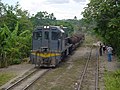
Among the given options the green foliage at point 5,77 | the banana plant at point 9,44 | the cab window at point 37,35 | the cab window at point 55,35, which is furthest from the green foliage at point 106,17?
the green foliage at point 5,77

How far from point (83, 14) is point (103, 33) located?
10.4 ft

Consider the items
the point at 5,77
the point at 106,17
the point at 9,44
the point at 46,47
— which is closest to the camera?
the point at 5,77

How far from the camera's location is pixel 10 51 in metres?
24.2

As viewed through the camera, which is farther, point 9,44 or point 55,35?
point 9,44

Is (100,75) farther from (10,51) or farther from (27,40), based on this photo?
(27,40)

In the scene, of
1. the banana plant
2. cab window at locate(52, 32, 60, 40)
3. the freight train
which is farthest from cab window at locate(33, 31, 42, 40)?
the banana plant

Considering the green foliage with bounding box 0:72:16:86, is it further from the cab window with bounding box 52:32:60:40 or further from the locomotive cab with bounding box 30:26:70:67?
the cab window with bounding box 52:32:60:40

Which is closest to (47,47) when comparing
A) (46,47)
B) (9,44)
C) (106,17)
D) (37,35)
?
(46,47)

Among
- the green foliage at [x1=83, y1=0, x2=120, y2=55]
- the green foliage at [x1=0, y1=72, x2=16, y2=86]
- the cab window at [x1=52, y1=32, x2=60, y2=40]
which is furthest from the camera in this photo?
the green foliage at [x1=83, y1=0, x2=120, y2=55]

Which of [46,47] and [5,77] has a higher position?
[46,47]

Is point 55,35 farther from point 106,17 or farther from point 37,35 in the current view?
point 106,17

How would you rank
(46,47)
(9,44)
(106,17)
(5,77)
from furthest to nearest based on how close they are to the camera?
(106,17) < (9,44) < (46,47) < (5,77)

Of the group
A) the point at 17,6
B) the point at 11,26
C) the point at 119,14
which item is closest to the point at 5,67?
the point at 119,14

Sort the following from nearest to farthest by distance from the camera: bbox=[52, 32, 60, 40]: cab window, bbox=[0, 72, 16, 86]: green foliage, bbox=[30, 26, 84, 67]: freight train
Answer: bbox=[0, 72, 16, 86]: green foliage, bbox=[30, 26, 84, 67]: freight train, bbox=[52, 32, 60, 40]: cab window
